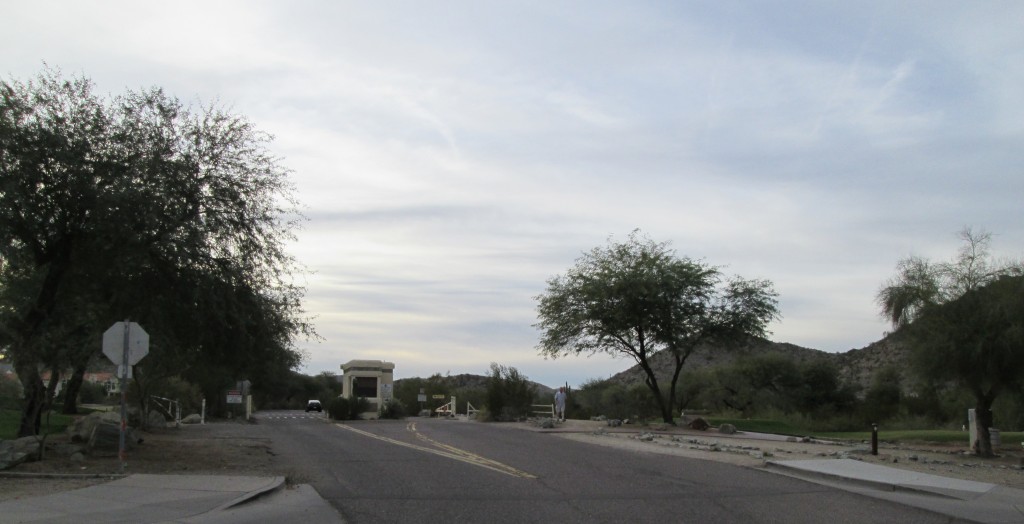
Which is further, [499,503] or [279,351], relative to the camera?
[279,351]

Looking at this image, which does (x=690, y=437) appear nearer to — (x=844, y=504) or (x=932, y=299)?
(x=932, y=299)

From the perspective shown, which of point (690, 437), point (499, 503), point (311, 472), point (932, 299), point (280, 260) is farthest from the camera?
point (690, 437)

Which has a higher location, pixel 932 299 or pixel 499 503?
pixel 932 299

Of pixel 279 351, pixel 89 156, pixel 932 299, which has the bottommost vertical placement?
pixel 279 351

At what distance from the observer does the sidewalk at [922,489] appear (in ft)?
43.9

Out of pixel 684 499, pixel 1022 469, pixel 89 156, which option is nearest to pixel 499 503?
pixel 684 499

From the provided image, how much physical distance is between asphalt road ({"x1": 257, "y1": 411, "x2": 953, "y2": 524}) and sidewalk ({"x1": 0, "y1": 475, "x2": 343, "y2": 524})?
666 millimetres

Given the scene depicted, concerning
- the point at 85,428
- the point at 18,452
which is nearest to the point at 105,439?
the point at 85,428

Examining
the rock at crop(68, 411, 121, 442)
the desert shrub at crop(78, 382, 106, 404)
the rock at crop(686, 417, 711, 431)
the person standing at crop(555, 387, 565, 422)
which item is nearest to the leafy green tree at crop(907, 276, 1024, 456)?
the rock at crop(686, 417, 711, 431)

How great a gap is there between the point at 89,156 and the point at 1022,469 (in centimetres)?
2371

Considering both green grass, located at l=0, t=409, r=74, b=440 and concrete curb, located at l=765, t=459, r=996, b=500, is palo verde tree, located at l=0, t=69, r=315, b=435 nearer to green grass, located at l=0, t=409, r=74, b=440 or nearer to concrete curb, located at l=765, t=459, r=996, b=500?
green grass, located at l=0, t=409, r=74, b=440

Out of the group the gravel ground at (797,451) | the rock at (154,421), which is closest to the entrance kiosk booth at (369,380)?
the rock at (154,421)

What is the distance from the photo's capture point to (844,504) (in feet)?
45.7

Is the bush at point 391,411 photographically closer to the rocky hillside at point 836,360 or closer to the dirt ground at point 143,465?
the rocky hillside at point 836,360
